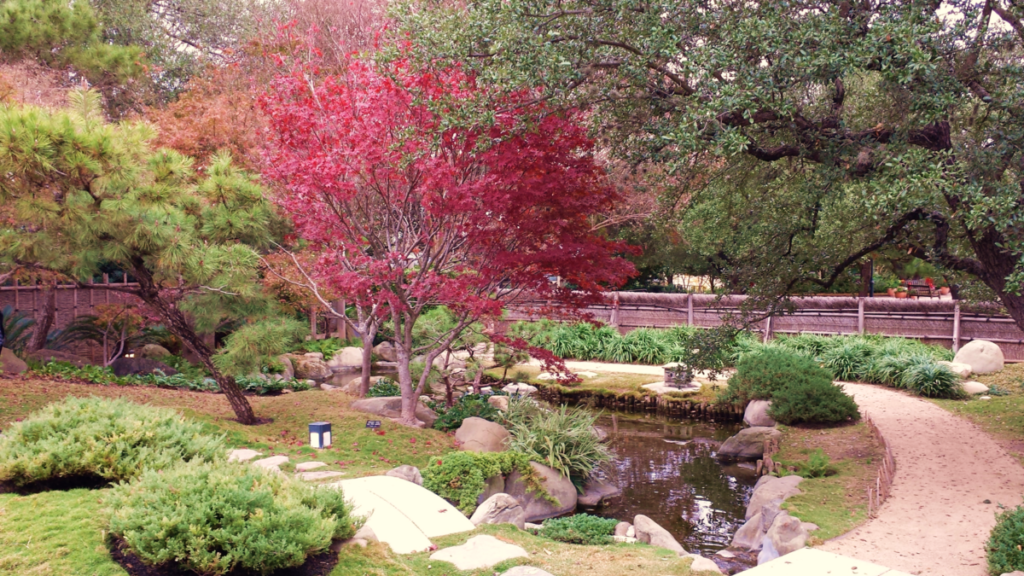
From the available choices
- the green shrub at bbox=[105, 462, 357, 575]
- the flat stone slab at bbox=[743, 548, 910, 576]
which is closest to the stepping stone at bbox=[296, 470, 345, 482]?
the green shrub at bbox=[105, 462, 357, 575]

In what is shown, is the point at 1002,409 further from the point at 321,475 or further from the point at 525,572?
the point at 321,475

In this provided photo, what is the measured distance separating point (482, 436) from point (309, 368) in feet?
25.8

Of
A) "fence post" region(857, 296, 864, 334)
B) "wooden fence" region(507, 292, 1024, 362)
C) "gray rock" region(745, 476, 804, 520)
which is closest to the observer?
"gray rock" region(745, 476, 804, 520)

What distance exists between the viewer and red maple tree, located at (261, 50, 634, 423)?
6941 mm

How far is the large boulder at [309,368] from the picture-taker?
49.4ft

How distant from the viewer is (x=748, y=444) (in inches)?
397

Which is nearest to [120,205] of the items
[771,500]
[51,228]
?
[51,228]

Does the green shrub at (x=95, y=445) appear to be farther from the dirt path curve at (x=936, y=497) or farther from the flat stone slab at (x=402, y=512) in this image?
the dirt path curve at (x=936, y=497)

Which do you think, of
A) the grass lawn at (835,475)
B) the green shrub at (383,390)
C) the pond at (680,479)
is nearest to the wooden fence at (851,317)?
the pond at (680,479)

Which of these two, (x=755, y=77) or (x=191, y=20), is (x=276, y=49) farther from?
(x=755, y=77)

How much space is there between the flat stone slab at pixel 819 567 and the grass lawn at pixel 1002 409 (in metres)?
5.24

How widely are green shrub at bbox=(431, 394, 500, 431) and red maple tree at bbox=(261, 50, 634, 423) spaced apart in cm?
47

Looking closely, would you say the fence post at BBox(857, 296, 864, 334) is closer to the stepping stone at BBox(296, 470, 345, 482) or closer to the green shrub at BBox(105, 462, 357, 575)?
the stepping stone at BBox(296, 470, 345, 482)

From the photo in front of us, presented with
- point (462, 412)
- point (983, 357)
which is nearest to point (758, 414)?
point (462, 412)
